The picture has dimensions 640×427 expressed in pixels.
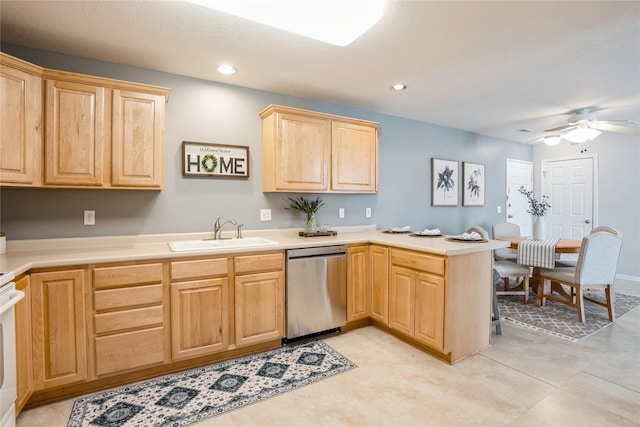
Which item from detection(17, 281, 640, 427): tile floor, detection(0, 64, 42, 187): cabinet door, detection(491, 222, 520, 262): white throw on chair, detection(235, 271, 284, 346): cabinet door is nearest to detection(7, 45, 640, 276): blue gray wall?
detection(0, 64, 42, 187): cabinet door

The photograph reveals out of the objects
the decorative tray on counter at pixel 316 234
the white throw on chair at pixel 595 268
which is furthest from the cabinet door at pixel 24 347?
the white throw on chair at pixel 595 268

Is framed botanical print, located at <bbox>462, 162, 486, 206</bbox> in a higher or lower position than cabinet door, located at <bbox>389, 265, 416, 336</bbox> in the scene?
higher

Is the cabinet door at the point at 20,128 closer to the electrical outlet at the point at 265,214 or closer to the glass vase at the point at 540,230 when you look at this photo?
the electrical outlet at the point at 265,214

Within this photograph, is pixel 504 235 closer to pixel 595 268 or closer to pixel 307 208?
pixel 595 268

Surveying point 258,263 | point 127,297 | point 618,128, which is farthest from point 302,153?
point 618,128

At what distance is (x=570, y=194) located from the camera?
5578mm

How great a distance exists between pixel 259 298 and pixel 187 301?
544 mm

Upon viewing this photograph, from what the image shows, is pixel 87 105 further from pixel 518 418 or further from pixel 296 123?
pixel 518 418

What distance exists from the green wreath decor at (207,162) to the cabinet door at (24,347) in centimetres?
150

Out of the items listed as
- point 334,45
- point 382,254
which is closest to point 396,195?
A: point 382,254

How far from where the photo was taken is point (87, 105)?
2203 mm

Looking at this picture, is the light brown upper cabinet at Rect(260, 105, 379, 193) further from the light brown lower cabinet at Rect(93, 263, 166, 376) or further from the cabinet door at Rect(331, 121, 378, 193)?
the light brown lower cabinet at Rect(93, 263, 166, 376)

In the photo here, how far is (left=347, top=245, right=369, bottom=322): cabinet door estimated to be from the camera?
9.70 ft

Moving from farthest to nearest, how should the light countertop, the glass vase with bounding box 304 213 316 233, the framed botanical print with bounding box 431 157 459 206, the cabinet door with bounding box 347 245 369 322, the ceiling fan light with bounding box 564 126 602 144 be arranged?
the framed botanical print with bounding box 431 157 459 206 → the ceiling fan light with bounding box 564 126 602 144 → the glass vase with bounding box 304 213 316 233 → the cabinet door with bounding box 347 245 369 322 → the light countertop
